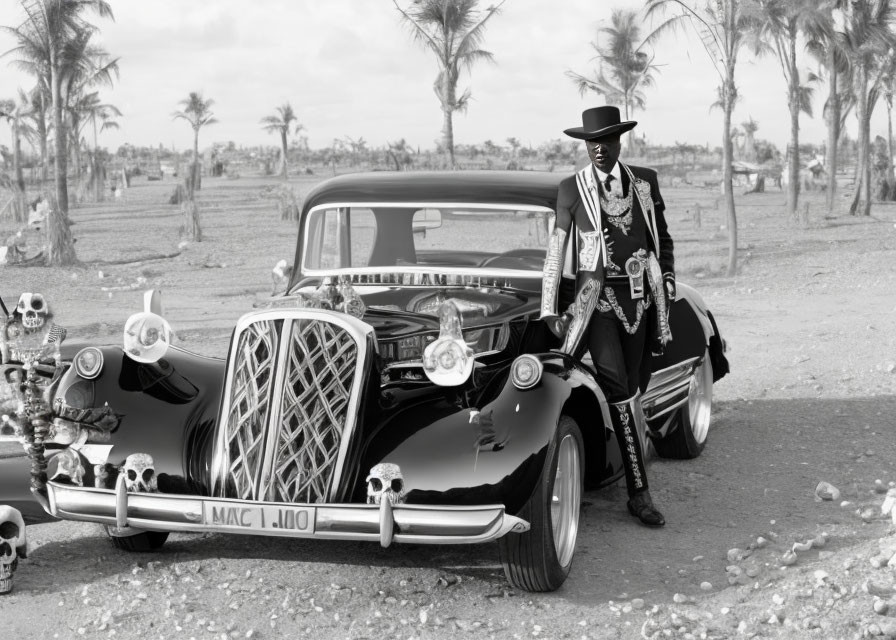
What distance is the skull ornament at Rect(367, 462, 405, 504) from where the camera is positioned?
3.81m

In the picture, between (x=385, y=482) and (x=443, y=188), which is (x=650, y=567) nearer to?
(x=385, y=482)

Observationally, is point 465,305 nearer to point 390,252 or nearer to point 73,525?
point 390,252

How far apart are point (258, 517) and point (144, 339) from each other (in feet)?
3.62

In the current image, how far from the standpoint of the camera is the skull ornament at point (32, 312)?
13.4 feet

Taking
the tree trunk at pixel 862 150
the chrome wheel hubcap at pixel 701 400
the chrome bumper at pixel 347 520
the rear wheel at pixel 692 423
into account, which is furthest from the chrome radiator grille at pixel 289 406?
the tree trunk at pixel 862 150

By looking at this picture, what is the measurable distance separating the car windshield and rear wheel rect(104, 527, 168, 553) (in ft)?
5.48

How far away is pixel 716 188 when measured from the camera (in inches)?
1869

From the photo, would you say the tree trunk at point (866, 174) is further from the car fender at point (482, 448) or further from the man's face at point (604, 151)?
the car fender at point (482, 448)

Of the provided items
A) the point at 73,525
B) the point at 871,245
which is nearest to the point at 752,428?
the point at 73,525

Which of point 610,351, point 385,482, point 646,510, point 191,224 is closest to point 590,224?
point 610,351

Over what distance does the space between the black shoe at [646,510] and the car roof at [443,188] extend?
1.55 metres

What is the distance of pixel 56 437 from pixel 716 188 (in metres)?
45.7

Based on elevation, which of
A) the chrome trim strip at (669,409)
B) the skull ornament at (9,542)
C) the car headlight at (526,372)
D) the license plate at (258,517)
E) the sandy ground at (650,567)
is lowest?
the sandy ground at (650,567)

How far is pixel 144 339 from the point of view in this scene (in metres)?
4.46
